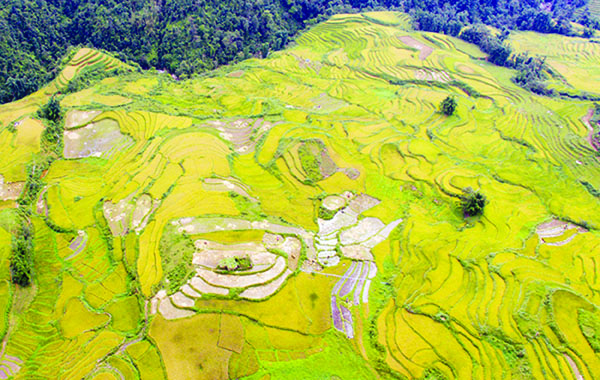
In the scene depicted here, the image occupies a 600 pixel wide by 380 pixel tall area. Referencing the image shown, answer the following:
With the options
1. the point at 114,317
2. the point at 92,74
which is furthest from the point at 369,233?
the point at 92,74

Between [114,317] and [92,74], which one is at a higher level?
[92,74]

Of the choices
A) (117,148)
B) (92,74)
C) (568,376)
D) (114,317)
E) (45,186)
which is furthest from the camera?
(92,74)

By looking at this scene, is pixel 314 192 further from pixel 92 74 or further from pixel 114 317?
pixel 92 74

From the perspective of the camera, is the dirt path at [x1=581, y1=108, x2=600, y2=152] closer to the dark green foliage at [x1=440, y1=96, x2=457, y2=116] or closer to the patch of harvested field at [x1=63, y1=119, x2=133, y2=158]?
the dark green foliage at [x1=440, y1=96, x2=457, y2=116]

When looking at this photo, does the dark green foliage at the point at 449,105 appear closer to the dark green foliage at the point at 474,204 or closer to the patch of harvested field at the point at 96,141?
the dark green foliage at the point at 474,204

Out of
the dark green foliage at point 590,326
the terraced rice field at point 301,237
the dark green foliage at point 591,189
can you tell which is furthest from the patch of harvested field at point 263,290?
the dark green foliage at point 591,189

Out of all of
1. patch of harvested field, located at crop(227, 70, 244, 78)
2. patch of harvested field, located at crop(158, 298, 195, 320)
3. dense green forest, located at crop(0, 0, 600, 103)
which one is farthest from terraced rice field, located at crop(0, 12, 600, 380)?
dense green forest, located at crop(0, 0, 600, 103)

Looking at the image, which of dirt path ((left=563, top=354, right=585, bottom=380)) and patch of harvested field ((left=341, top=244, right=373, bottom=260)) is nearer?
dirt path ((left=563, top=354, right=585, bottom=380))
